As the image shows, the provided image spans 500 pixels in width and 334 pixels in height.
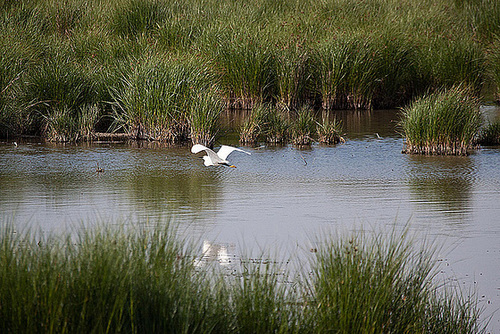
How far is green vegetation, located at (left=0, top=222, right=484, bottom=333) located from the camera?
9.36 ft

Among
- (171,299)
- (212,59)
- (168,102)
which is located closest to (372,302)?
(171,299)

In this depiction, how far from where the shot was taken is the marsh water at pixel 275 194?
5.46 metres

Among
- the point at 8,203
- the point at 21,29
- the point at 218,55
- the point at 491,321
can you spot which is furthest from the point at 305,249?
the point at 21,29

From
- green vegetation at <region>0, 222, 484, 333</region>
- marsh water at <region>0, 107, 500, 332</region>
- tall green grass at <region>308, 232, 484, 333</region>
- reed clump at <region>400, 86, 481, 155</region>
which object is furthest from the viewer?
reed clump at <region>400, 86, 481, 155</region>

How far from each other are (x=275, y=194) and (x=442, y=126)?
3.33 m

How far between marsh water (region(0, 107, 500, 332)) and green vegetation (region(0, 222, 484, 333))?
0.74 metres

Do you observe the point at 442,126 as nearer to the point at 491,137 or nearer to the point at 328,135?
the point at 491,137

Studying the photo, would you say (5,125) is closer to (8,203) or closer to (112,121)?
(112,121)

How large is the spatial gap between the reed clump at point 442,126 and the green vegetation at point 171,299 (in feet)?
19.9

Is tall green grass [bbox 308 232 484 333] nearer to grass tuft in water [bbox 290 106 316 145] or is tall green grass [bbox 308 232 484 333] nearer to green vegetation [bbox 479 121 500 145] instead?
grass tuft in water [bbox 290 106 316 145]

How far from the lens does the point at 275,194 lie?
7148 mm

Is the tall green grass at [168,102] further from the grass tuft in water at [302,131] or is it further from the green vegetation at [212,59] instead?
the grass tuft in water at [302,131]

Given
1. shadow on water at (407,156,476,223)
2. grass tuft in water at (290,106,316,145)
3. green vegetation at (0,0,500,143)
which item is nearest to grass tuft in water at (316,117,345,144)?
grass tuft in water at (290,106,316,145)

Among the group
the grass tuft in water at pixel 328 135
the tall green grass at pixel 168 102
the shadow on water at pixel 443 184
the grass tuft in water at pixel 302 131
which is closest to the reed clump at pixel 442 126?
the shadow on water at pixel 443 184
